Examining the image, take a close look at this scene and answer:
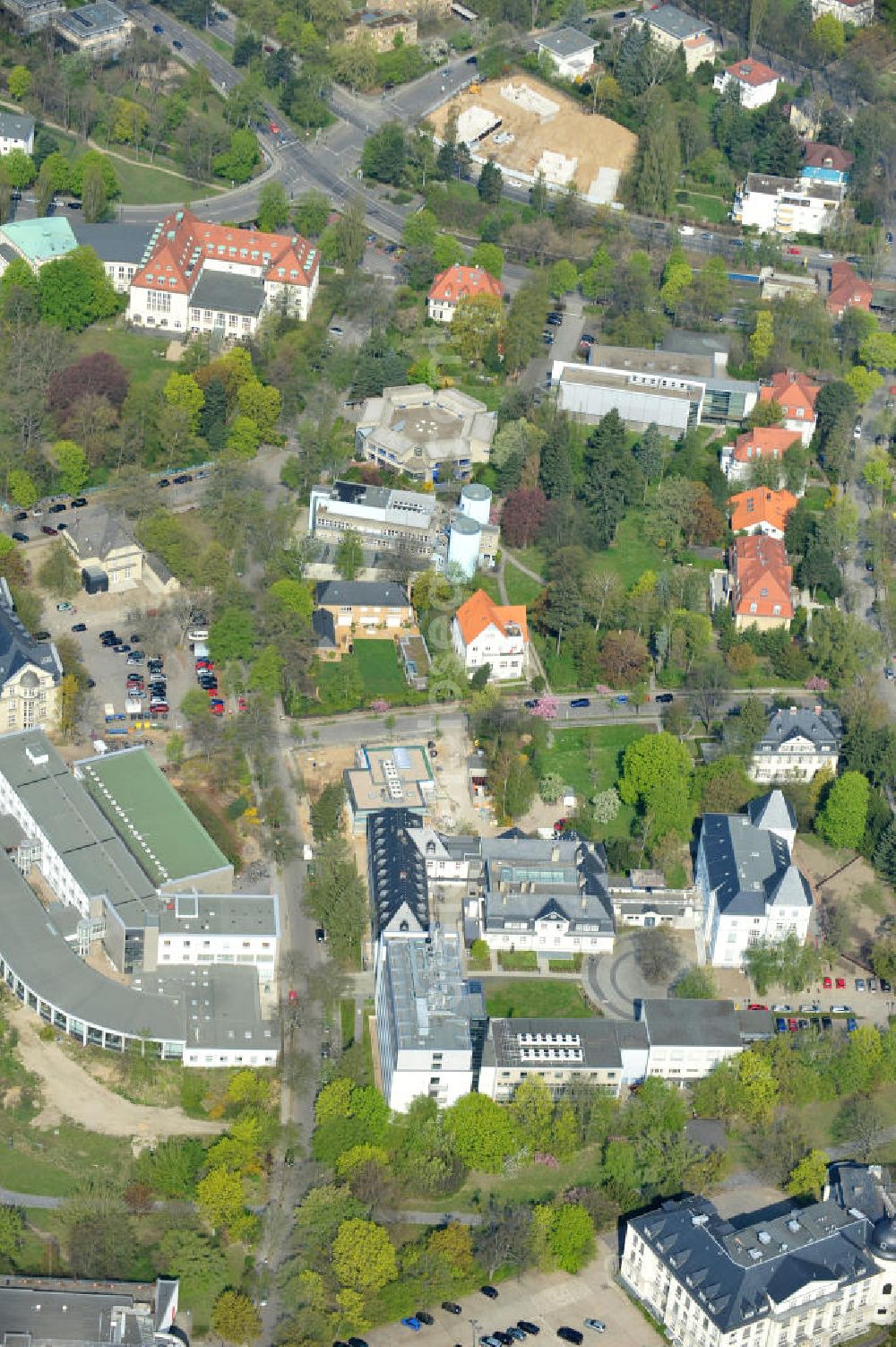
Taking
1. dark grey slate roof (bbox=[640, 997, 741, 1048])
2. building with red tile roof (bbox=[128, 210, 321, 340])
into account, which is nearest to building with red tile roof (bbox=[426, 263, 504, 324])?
building with red tile roof (bbox=[128, 210, 321, 340])

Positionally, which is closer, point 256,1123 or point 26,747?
point 256,1123

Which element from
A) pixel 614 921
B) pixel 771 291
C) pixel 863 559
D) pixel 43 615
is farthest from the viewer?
pixel 771 291

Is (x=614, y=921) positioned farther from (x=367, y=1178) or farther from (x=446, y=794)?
(x=367, y=1178)

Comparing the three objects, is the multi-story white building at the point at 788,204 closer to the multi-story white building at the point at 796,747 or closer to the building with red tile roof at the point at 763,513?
the building with red tile roof at the point at 763,513

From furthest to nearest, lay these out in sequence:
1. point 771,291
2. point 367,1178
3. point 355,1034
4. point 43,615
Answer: point 771,291 → point 43,615 → point 355,1034 → point 367,1178

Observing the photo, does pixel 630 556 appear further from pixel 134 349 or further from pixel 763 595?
pixel 134 349

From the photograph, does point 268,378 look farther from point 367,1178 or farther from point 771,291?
point 367,1178

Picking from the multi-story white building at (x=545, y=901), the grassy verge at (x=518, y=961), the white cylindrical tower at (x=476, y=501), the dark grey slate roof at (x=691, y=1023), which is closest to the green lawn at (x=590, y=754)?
the multi-story white building at (x=545, y=901)

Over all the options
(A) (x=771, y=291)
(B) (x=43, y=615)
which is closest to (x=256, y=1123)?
(B) (x=43, y=615)

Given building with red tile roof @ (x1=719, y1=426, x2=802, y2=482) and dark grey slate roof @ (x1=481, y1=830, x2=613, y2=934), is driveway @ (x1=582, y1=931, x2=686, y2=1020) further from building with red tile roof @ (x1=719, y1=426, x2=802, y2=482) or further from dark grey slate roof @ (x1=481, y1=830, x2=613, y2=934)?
building with red tile roof @ (x1=719, y1=426, x2=802, y2=482)
